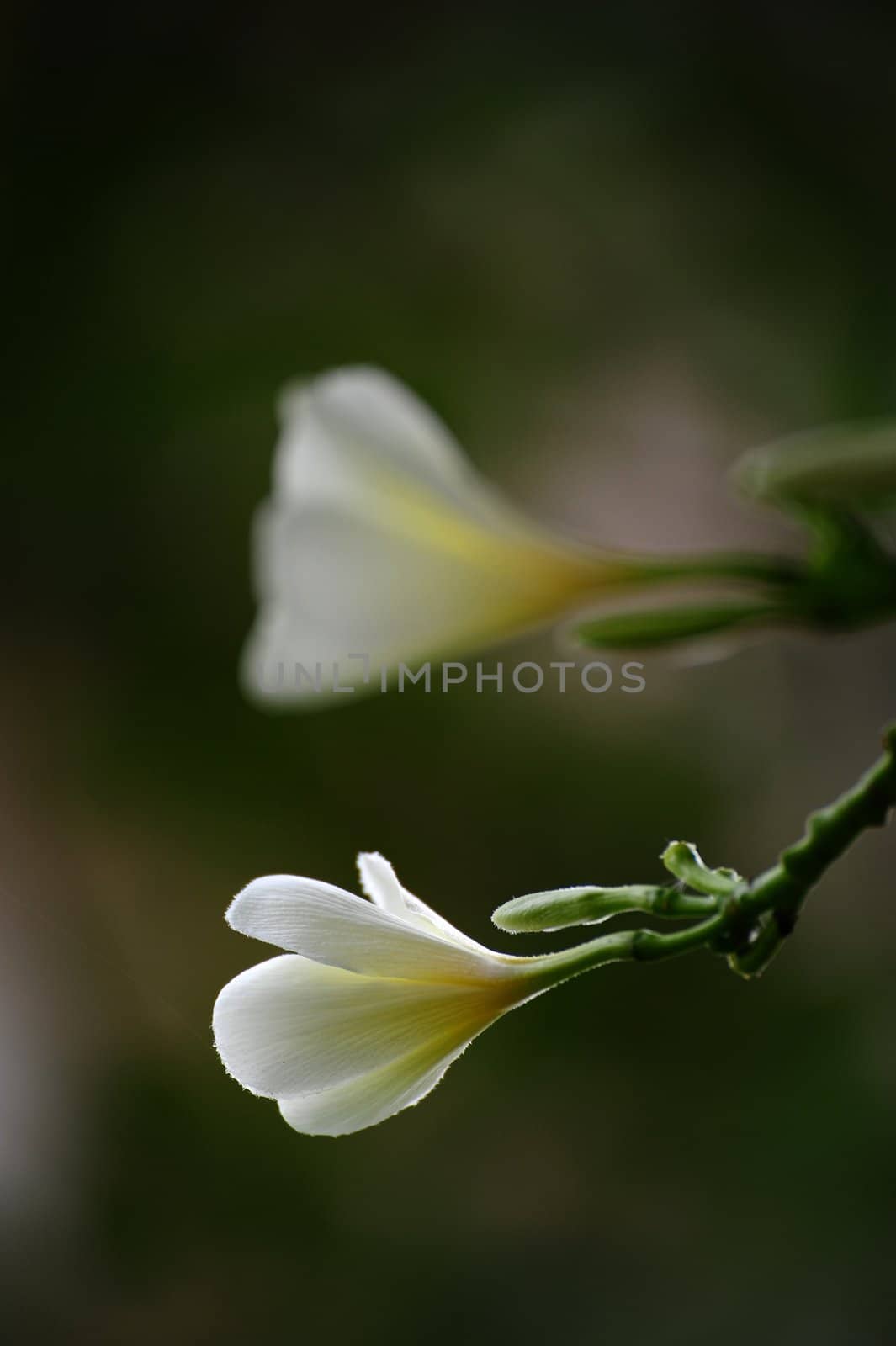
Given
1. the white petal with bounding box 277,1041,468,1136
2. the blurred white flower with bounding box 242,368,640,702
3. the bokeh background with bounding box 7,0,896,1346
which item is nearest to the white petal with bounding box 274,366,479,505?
the blurred white flower with bounding box 242,368,640,702

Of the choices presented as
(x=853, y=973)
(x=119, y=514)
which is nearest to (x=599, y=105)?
(x=119, y=514)

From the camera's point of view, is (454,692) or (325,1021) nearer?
(325,1021)

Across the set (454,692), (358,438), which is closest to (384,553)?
(358,438)

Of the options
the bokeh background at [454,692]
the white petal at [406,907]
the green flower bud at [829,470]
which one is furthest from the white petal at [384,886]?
the bokeh background at [454,692]

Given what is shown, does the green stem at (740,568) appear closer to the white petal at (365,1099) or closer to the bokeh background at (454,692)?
the white petal at (365,1099)

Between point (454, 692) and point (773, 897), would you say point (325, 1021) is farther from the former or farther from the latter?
point (454, 692)

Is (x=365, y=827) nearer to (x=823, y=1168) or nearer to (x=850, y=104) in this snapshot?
(x=823, y=1168)
